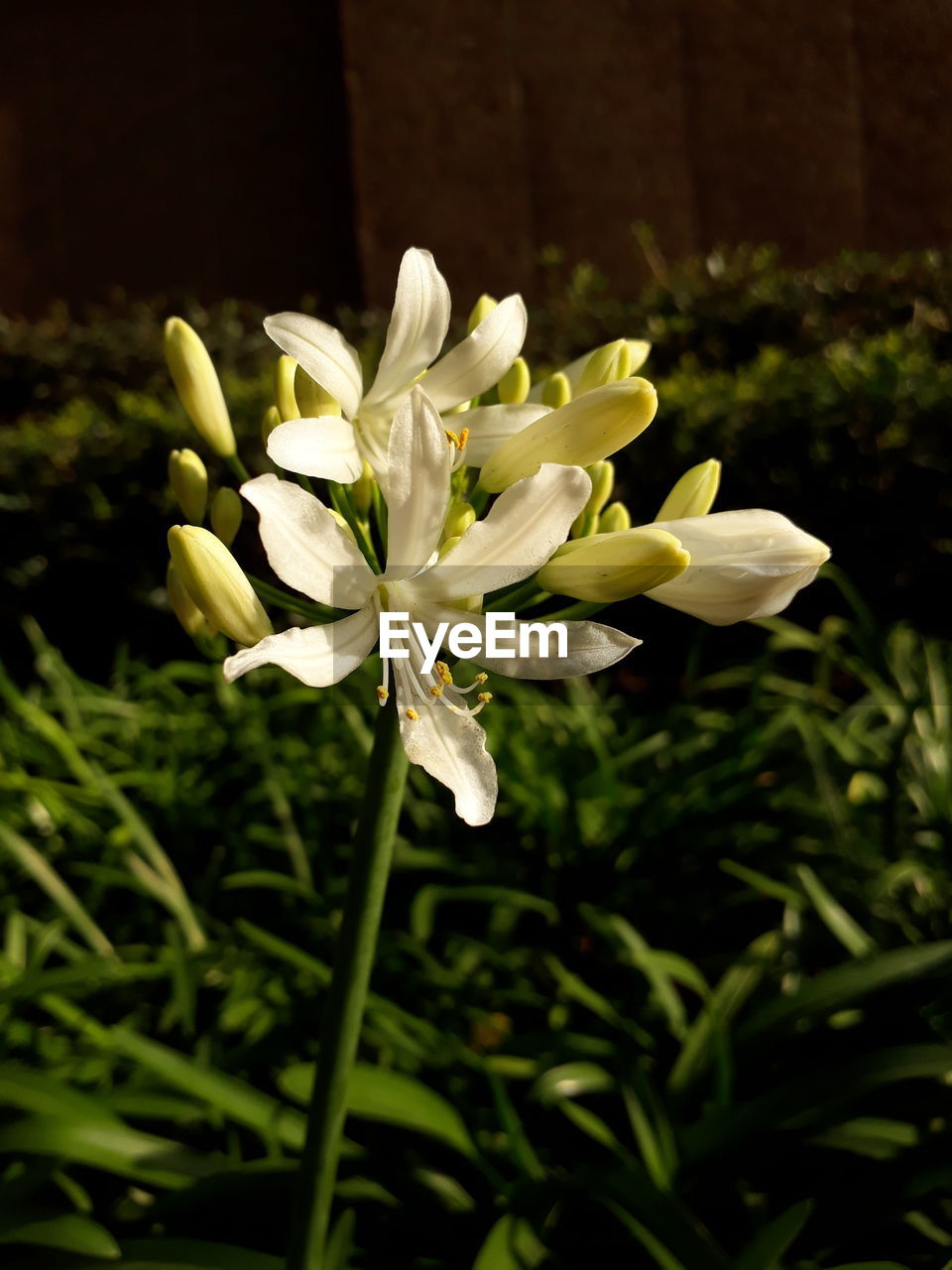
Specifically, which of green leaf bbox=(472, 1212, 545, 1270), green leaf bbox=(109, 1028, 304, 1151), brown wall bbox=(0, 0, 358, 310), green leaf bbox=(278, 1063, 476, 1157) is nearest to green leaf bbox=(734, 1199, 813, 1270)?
green leaf bbox=(472, 1212, 545, 1270)

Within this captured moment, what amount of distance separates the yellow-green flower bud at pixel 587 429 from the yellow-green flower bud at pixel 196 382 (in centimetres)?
33

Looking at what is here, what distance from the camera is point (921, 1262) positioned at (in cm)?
146

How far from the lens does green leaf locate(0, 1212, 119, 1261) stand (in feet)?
3.72

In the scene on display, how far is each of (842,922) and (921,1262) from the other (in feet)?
1.69

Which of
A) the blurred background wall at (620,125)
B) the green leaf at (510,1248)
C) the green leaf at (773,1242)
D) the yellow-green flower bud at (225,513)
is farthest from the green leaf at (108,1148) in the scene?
the blurred background wall at (620,125)

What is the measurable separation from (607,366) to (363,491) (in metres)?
0.27

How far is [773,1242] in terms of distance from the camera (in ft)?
3.56

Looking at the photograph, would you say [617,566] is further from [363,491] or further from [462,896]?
[462,896]

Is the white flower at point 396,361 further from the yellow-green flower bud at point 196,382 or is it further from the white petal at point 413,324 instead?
the yellow-green flower bud at point 196,382

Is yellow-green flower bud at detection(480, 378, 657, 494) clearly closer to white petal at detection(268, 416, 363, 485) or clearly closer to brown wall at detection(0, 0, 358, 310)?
white petal at detection(268, 416, 363, 485)

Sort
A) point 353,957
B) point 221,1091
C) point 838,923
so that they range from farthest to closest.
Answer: point 838,923 → point 221,1091 → point 353,957

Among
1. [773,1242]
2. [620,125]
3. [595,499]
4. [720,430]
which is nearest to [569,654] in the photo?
[595,499]

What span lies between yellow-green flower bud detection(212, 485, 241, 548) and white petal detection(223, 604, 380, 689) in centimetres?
24

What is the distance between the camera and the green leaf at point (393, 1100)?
4.37 ft
